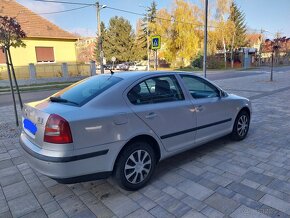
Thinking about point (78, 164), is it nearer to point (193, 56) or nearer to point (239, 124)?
point (239, 124)

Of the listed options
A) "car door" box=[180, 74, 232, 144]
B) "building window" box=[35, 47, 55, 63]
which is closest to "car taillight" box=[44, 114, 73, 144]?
"car door" box=[180, 74, 232, 144]

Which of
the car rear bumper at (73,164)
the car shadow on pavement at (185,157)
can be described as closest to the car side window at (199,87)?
the car shadow on pavement at (185,157)

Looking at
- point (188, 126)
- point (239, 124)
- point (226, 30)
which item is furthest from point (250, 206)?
point (226, 30)

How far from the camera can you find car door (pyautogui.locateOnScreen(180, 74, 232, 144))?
3.83 metres

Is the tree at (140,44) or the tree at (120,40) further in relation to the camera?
the tree at (140,44)

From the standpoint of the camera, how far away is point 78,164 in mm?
2617

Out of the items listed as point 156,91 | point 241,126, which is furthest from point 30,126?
point 241,126

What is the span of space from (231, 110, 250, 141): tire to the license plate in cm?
353

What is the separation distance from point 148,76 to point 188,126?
0.98m

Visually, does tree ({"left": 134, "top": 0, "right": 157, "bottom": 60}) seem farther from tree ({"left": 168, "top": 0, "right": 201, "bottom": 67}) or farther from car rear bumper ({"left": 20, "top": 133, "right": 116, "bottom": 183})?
car rear bumper ({"left": 20, "top": 133, "right": 116, "bottom": 183})

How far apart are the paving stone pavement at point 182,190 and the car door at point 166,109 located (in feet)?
1.66

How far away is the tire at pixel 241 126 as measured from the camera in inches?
185

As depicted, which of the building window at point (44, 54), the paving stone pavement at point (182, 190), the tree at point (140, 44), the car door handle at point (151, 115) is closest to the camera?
the paving stone pavement at point (182, 190)

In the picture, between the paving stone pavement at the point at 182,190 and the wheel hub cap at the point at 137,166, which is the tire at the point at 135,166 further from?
the paving stone pavement at the point at 182,190
